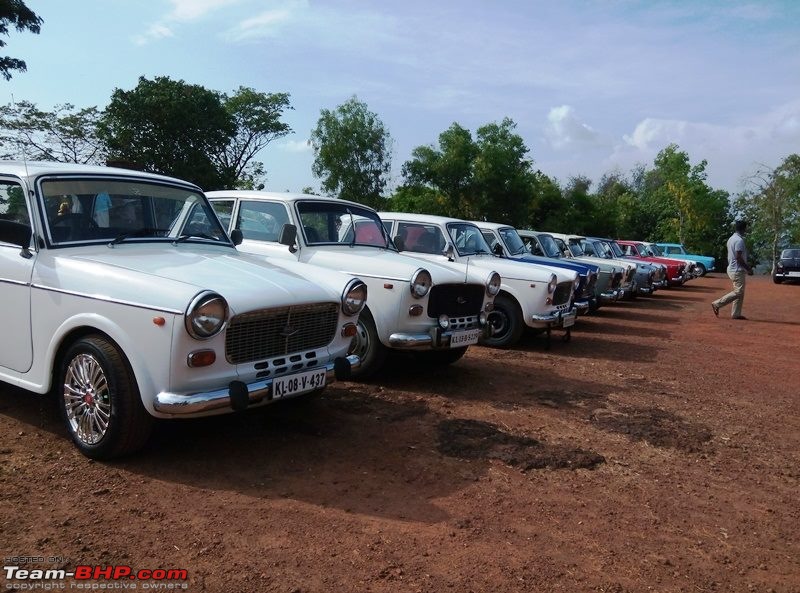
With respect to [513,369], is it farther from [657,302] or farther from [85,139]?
[85,139]

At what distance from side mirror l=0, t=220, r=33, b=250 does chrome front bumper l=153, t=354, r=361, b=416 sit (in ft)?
5.21

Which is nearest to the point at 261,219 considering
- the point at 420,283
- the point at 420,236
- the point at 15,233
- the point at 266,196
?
the point at 266,196

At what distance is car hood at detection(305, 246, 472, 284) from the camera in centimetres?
639

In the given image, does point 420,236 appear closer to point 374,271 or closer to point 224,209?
point 374,271

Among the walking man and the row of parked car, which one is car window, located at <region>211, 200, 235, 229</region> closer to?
the row of parked car

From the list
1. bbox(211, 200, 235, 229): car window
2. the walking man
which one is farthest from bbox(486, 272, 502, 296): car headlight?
the walking man

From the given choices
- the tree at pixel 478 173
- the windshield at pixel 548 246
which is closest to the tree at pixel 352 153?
the tree at pixel 478 173

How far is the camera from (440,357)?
746 centimetres

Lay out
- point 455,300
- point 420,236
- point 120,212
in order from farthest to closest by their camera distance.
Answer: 1. point 420,236
2. point 455,300
3. point 120,212

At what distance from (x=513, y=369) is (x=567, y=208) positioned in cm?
3016

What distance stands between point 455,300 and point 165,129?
22.9 metres

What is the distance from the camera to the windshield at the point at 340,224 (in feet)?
23.0

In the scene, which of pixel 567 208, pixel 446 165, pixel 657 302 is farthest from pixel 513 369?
pixel 567 208

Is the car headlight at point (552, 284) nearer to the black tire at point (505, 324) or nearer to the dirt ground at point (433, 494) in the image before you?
the black tire at point (505, 324)
